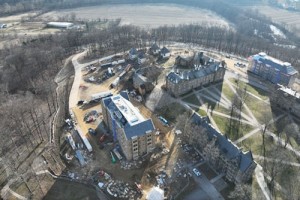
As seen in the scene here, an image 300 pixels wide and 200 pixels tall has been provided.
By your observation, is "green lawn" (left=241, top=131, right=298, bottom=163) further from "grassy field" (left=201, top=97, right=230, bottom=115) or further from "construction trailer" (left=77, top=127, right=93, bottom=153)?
"construction trailer" (left=77, top=127, right=93, bottom=153)

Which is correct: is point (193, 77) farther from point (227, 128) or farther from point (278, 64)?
point (278, 64)

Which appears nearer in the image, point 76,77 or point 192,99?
point 192,99

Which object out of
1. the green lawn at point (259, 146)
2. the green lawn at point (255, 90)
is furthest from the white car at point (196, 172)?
the green lawn at point (255, 90)

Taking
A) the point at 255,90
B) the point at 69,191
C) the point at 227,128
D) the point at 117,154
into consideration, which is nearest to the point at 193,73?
the point at 255,90

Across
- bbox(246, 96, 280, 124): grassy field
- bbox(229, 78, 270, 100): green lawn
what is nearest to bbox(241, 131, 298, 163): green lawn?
bbox(246, 96, 280, 124): grassy field

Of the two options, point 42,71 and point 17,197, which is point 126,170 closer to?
point 17,197
